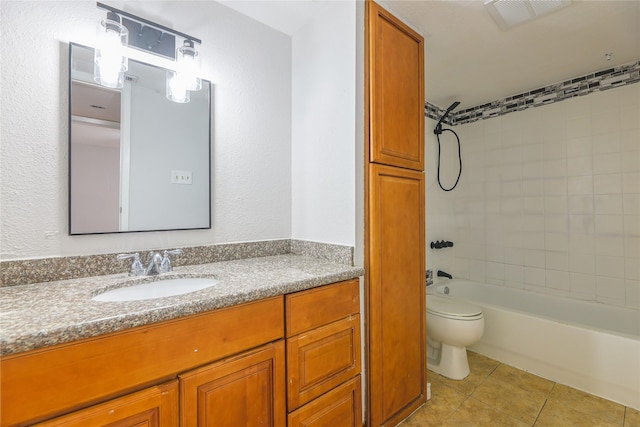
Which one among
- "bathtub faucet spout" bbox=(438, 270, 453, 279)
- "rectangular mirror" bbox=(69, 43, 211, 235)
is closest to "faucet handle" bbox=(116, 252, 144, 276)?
"rectangular mirror" bbox=(69, 43, 211, 235)

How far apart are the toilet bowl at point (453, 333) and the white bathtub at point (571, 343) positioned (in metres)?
0.34

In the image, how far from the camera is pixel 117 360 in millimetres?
762

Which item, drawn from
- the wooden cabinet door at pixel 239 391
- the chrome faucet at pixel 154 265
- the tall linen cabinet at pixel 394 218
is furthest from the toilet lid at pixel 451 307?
the chrome faucet at pixel 154 265

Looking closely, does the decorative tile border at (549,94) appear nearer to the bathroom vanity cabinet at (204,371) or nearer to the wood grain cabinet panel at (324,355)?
the wood grain cabinet panel at (324,355)

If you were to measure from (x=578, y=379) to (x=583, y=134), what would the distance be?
185 cm

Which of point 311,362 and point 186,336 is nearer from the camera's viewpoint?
point 186,336

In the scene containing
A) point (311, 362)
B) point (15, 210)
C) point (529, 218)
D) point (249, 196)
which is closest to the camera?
point (15, 210)

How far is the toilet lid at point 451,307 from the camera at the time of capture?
2039mm

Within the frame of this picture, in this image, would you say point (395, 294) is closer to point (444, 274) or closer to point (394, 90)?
point (394, 90)

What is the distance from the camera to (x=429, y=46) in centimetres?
194

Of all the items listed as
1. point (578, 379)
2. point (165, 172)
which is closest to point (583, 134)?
point (578, 379)

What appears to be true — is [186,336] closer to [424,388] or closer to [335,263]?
[335,263]

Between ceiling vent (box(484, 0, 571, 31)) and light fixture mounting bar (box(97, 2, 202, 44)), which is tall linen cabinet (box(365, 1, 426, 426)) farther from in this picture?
light fixture mounting bar (box(97, 2, 202, 44))

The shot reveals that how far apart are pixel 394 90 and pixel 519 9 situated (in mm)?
785
